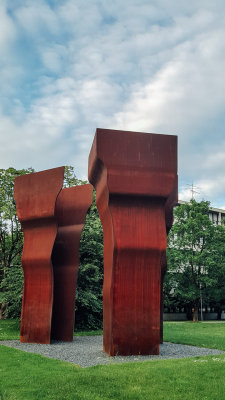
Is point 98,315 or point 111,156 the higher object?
point 111,156

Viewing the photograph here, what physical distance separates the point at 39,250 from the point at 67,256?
150 cm

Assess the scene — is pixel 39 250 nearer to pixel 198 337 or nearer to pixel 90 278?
pixel 90 278

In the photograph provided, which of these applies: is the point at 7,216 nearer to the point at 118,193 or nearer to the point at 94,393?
the point at 118,193

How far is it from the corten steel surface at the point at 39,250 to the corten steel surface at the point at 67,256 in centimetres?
116

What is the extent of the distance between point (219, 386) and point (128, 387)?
1743 mm

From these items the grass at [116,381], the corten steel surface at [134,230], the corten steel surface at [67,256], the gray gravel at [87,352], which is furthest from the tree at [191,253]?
the grass at [116,381]

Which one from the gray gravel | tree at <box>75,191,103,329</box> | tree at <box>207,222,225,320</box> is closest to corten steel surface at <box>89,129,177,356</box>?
the gray gravel

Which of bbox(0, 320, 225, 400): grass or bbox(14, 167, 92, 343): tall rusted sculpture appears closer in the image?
bbox(0, 320, 225, 400): grass

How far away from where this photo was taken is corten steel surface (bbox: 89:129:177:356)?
13.0m

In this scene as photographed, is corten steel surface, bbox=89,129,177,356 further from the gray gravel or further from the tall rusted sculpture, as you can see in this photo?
the tall rusted sculpture

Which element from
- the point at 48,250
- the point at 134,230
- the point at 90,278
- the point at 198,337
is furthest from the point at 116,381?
the point at 90,278

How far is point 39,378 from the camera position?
895 centimetres

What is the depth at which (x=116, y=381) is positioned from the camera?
8.48 meters

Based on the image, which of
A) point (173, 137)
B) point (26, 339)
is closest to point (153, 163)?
point (173, 137)
